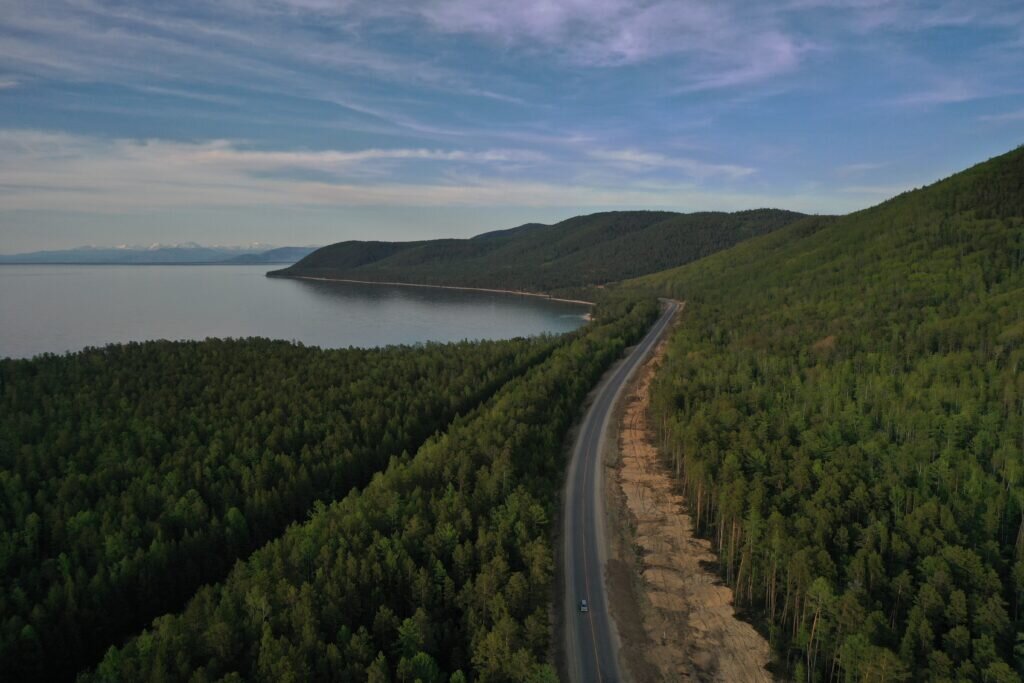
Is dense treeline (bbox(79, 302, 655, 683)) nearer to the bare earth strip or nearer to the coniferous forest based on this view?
the coniferous forest

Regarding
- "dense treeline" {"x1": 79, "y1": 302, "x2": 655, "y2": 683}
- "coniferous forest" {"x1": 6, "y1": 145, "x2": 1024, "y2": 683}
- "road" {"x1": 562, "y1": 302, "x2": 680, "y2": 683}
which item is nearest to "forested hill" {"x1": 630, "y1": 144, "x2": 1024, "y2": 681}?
"coniferous forest" {"x1": 6, "y1": 145, "x2": 1024, "y2": 683}

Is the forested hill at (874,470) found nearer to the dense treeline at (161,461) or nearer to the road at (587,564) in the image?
the road at (587,564)

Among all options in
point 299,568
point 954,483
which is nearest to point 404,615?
point 299,568

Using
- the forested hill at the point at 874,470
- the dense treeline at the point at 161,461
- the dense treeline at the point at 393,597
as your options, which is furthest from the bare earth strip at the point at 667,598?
the dense treeline at the point at 161,461

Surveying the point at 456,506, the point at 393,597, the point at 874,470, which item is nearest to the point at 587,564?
the point at 456,506

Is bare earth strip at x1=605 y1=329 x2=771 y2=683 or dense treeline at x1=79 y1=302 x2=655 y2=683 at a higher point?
dense treeline at x1=79 y1=302 x2=655 y2=683

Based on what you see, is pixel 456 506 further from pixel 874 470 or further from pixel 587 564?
pixel 874 470
